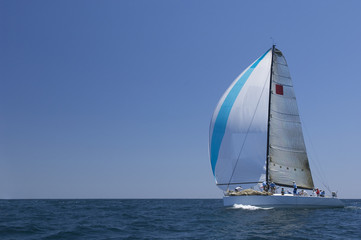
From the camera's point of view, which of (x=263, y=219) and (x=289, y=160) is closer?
(x=263, y=219)

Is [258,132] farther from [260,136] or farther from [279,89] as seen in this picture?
[279,89]

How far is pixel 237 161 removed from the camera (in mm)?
24453

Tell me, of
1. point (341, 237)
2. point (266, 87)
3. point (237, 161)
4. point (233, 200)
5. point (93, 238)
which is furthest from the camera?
point (266, 87)

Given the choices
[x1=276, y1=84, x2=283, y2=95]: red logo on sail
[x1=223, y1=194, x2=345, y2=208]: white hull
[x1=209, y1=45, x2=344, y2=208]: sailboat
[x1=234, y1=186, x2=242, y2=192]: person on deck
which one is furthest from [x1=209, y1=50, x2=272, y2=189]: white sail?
[x1=223, y1=194, x2=345, y2=208]: white hull

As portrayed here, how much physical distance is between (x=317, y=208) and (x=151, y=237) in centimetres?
1545

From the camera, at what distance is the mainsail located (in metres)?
24.6

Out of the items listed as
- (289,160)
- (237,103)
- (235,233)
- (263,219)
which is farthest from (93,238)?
(289,160)

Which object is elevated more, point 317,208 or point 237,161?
point 237,161

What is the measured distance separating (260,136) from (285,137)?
235cm

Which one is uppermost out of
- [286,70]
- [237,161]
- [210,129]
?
[286,70]

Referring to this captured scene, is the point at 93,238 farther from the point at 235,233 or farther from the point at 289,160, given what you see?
the point at 289,160

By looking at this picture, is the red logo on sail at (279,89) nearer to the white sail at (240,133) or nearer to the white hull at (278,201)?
the white sail at (240,133)

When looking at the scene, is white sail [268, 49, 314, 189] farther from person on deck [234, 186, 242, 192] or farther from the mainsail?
person on deck [234, 186, 242, 192]

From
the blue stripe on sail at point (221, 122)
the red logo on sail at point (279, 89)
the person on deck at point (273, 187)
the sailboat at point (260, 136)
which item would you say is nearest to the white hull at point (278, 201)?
the sailboat at point (260, 136)
